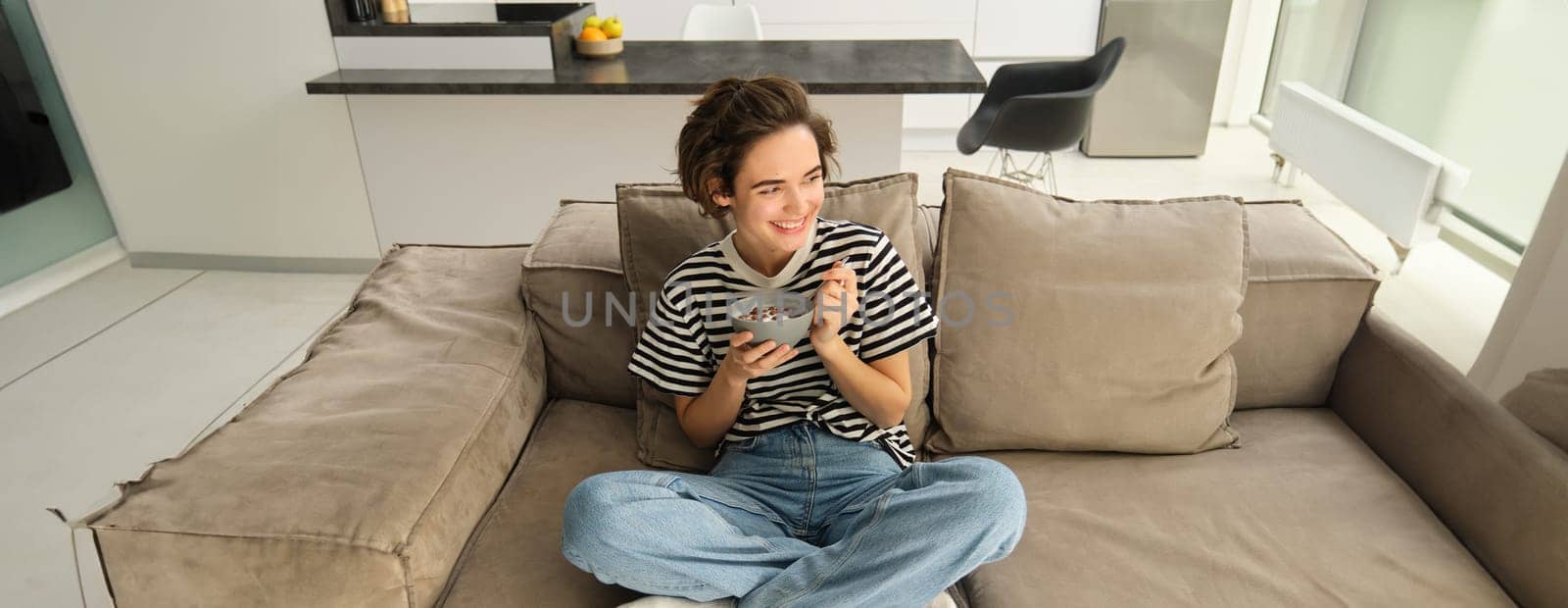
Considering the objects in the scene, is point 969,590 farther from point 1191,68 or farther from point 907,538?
point 1191,68

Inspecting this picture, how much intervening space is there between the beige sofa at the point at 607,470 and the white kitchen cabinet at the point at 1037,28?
2.84 metres

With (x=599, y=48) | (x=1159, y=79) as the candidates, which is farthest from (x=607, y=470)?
(x=1159, y=79)

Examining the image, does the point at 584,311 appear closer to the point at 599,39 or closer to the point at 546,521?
the point at 546,521

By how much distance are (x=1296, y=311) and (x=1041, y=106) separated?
167 centimetres

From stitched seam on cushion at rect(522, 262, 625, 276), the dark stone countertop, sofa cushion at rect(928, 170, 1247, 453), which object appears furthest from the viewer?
the dark stone countertop

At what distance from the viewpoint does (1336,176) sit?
3396mm

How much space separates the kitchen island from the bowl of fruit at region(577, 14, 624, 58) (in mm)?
34

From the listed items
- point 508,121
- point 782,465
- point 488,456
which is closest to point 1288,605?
point 782,465

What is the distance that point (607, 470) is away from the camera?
1.45m

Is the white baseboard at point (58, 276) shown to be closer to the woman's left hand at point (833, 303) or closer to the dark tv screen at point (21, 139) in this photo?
the dark tv screen at point (21, 139)

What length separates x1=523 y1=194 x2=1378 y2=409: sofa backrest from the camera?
152 cm

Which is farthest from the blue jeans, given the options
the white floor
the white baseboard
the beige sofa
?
the white baseboard

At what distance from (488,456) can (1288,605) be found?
1.12 metres

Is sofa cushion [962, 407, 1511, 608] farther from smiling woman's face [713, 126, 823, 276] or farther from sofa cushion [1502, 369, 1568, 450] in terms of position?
smiling woman's face [713, 126, 823, 276]
